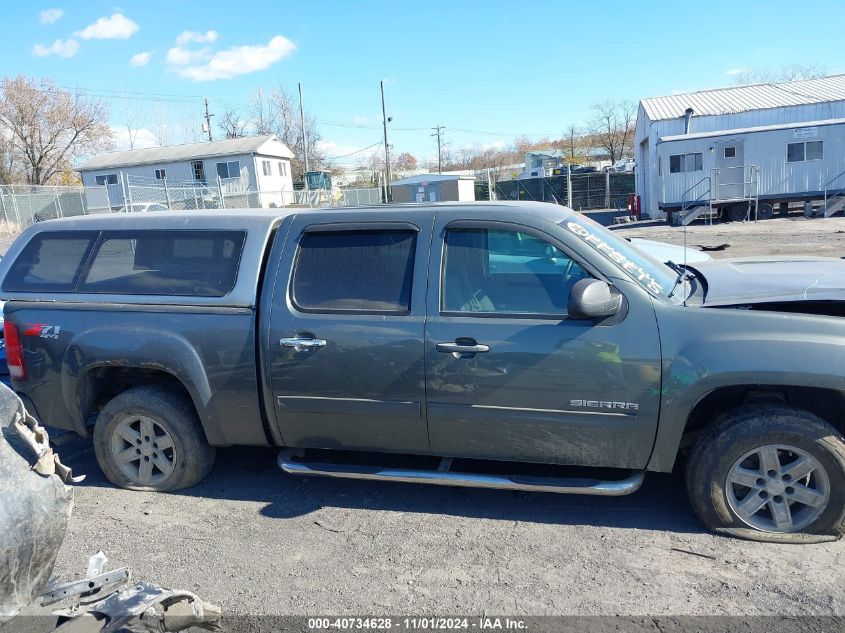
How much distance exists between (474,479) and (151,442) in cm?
221

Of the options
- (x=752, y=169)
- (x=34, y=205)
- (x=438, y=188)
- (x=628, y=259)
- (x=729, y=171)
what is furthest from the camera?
(x=438, y=188)

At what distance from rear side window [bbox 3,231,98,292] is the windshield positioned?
3201mm

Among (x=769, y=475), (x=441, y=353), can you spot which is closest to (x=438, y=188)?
(x=441, y=353)

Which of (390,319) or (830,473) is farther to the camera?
(390,319)

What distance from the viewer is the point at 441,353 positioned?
3.60 m

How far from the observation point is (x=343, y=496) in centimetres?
416

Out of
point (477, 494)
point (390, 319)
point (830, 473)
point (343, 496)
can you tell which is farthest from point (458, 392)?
point (830, 473)

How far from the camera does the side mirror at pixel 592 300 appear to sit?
328cm

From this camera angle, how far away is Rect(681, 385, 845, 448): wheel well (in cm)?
343

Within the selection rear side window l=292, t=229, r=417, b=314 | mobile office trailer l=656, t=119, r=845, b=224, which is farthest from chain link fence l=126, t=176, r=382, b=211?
rear side window l=292, t=229, r=417, b=314

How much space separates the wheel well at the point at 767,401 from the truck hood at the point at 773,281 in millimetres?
475

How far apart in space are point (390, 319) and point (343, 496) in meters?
1.27

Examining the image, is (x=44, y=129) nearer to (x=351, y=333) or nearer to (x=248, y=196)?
(x=248, y=196)

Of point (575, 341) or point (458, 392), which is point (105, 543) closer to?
point (458, 392)
